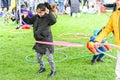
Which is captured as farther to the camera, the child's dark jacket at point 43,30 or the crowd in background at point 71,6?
the crowd in background at point 71,6

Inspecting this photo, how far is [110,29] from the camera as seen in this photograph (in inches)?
174

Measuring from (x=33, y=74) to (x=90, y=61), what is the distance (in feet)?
5.02

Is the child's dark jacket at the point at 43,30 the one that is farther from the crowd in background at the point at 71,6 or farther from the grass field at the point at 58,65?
the crowd in background at the point at 71,6

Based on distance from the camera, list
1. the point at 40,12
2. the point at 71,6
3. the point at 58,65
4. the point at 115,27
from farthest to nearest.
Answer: the point at 71,6 → the point at 58,65 → the point at 40,12 → the point at 115,27

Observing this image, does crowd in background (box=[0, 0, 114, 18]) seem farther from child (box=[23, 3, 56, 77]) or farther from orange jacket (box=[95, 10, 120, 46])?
orange jacket (box=[95, 10, 120, 46])

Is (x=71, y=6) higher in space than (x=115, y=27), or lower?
lower

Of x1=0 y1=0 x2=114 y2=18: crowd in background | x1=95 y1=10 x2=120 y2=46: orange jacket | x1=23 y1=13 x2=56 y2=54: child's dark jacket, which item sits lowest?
x1=0 y1=0 x2=114 y2=18: crowd in background

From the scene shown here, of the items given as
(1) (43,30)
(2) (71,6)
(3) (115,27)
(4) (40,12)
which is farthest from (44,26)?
(2) (71,6)

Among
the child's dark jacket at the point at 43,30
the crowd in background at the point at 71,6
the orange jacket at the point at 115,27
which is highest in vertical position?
the orange jacket at the point at 115,27

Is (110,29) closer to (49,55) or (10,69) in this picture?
(49,55)

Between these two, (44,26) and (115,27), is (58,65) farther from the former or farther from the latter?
(115,27)

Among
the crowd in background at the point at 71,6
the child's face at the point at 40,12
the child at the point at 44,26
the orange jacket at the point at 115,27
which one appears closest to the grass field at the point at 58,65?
the child at the point at 44,26

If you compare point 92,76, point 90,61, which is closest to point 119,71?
point 92,76

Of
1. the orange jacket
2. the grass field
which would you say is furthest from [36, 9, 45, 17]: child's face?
the orange jacket
